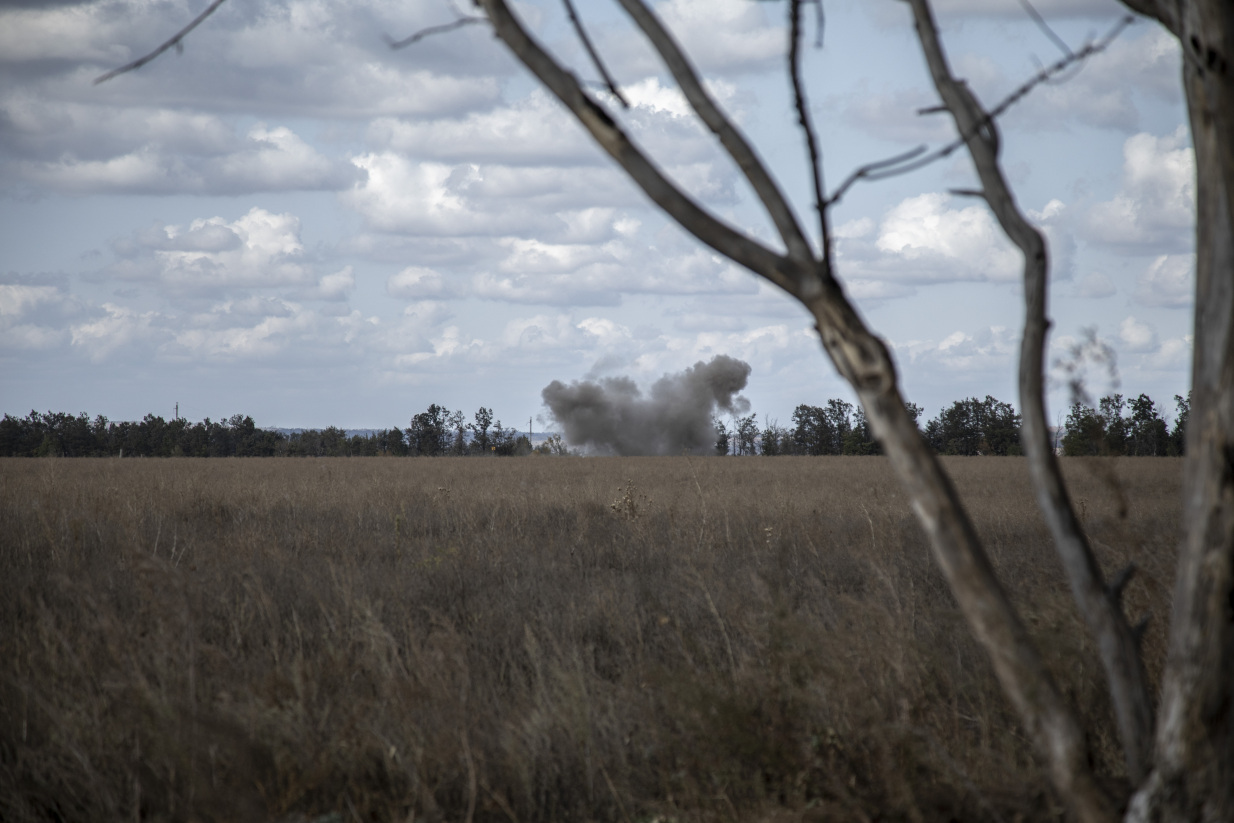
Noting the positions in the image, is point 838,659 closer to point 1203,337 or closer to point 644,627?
point 644,627

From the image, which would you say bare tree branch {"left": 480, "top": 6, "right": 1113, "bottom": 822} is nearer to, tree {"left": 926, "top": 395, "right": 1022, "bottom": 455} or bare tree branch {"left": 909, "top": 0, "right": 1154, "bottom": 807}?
bare tree branch {"left": 909, "top": 0, "right": 1154, "bottom": 807}

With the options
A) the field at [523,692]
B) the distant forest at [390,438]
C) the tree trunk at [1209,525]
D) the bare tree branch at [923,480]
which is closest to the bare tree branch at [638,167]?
the bare tree branch at [923,480]

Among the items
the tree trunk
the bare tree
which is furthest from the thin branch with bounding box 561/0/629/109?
the tree trunk

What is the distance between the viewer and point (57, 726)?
3162 mm

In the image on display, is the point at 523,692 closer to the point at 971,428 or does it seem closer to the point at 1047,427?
the point at 1047,427

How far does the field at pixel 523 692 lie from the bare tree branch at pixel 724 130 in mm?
1439

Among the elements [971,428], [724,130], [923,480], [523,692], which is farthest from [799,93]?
[971,428]

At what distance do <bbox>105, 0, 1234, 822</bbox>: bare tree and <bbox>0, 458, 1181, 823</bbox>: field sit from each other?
0.48 m

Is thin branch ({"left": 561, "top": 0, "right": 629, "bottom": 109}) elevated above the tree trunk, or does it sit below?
above

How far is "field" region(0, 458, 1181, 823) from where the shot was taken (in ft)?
8.74

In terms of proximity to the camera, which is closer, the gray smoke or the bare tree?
the bare tree

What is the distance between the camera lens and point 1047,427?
6.36ft

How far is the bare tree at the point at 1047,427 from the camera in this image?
1586mm

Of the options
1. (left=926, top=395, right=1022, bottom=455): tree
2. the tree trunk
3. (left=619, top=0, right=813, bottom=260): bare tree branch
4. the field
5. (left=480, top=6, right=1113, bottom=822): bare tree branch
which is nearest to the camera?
the tree trunk
